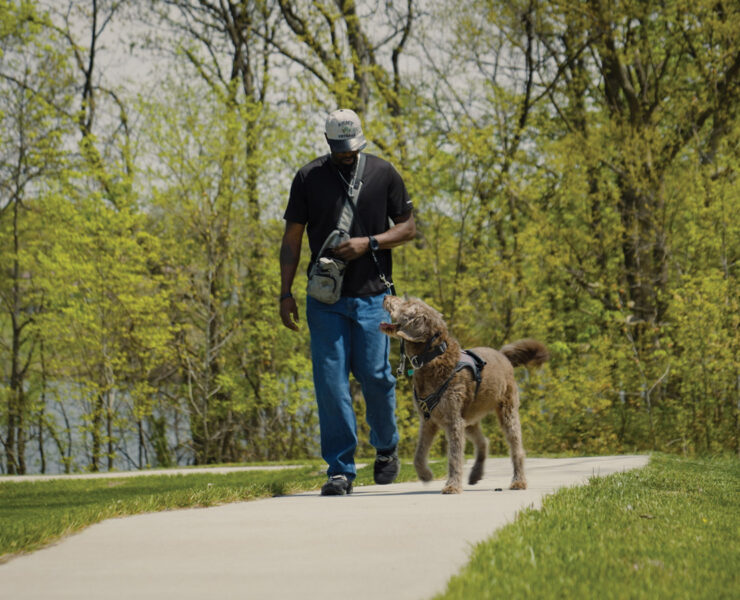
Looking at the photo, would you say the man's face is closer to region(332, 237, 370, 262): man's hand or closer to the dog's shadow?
region(332, 237, 370, 262): man's hand

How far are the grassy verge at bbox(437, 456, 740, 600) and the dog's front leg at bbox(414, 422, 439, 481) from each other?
104 cm

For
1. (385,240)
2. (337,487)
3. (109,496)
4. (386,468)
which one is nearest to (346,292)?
(385,240)

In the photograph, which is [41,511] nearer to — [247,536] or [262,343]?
[247,536]

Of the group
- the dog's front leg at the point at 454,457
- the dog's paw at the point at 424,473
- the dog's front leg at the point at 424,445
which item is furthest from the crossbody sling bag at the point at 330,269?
the dog's paw at the point at 424,473

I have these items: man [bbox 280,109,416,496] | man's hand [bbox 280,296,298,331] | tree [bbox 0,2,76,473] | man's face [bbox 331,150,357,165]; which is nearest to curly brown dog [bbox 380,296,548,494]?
man [bbox 280,109,416,496]

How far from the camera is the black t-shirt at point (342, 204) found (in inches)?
261

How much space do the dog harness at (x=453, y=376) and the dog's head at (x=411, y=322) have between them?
0.81ft

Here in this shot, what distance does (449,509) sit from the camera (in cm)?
511

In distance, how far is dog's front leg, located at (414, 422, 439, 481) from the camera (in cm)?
646

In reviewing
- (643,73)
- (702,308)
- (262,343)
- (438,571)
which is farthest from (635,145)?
(438,571)

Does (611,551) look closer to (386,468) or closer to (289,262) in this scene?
(386,468)

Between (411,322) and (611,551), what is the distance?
261 cm

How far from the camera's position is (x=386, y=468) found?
713 cm

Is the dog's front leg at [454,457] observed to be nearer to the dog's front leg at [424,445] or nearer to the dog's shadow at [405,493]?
the dog's shadow at [405,493]
